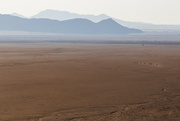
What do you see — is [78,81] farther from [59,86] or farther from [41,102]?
[41,102]

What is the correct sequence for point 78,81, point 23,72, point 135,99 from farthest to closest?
point 23,72 → point 78,81 → point 135,99

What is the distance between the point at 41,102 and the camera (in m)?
18.0

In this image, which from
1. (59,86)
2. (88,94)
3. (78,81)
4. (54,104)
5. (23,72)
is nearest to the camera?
(54,104)

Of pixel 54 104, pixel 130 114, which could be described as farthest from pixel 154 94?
pixel 54 104

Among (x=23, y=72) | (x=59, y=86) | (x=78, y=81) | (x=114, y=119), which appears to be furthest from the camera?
(x=23, y=72)

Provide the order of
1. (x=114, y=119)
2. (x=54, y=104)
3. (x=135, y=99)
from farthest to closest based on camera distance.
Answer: (x=135, y=99) < (x=54, y=104) < (x=114, y=119)

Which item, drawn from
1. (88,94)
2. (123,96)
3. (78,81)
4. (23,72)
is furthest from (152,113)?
(23,72)

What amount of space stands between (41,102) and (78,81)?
24.4 ft

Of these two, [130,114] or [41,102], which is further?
[41,102]

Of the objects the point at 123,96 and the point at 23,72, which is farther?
the point at 23,72

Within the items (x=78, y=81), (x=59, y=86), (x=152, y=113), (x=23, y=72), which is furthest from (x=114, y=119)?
(x=23, y=72)

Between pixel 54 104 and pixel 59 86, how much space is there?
5489 mm

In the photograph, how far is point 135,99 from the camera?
62.4 ft

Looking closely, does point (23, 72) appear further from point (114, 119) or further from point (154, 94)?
point (114, 119)
